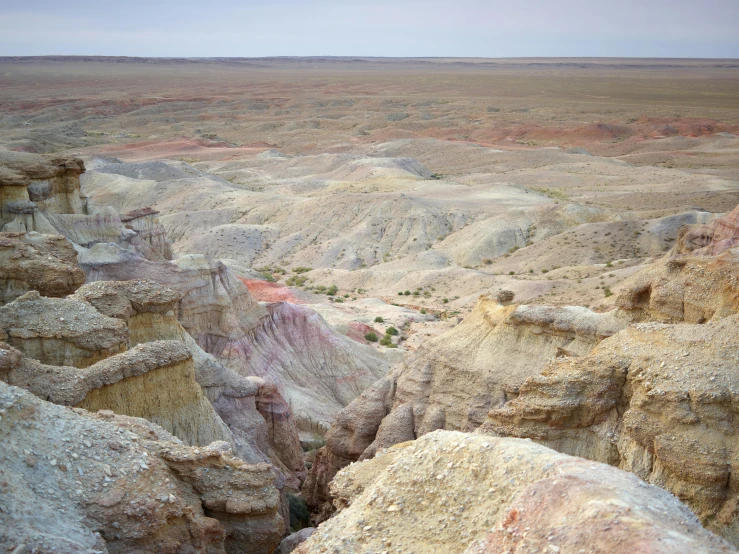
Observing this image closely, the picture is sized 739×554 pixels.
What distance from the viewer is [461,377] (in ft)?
59.5

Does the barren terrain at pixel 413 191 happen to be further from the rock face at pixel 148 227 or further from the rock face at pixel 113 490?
the rock face at pixel 113 490

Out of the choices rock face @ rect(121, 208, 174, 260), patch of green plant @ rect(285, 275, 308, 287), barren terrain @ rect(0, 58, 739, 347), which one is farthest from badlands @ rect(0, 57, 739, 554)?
patch of green plant @ rect(285, 275, 308, 287)

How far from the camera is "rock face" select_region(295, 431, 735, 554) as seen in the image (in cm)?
834

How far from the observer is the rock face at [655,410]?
13.0m

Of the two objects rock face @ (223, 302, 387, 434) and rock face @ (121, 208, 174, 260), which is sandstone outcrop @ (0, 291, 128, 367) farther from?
rock face @ (121, 208, 174, 260)

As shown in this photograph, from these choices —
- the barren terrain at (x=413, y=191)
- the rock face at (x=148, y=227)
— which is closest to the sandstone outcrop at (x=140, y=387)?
the barren terrain at (x=413, y=191)

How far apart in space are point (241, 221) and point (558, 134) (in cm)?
6377

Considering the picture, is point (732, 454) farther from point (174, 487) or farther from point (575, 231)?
point (575, 231)

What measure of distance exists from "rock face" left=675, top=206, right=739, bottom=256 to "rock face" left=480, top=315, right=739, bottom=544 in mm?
18853

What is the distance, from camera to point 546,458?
A: 10.0 metres

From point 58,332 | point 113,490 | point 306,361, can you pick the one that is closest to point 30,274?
point 58,332

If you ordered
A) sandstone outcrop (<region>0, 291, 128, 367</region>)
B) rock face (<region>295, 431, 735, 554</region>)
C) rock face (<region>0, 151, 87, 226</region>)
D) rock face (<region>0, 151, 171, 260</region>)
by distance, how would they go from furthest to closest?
1. rock face (<region>0, 151, 171, 260</region>)
2. rock face (<region>0, 151, 87, 226</region>)
3. sandstone outcrop (<region>0, 291, 128, 367</region>)
4. rock face (<region>295, 431, 735, 554</region>)

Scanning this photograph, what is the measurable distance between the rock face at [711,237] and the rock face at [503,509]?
953 inches

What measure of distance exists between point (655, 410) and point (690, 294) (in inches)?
175
